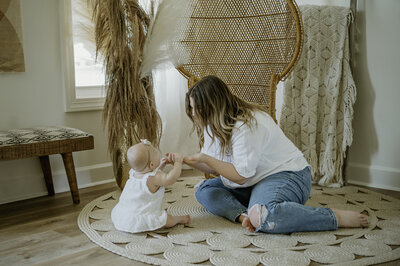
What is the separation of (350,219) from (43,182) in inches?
67.4

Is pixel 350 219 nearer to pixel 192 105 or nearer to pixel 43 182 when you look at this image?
pixel 192 105

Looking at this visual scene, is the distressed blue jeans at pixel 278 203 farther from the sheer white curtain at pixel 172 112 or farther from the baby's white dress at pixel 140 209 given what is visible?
the sheer white curtain at pixel 172 112

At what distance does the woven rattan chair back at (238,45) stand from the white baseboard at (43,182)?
82 cm

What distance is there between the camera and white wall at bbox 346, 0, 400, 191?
273 cm

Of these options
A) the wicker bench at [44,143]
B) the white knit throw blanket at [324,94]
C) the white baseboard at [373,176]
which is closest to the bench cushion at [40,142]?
the wicker bench at [44,143]

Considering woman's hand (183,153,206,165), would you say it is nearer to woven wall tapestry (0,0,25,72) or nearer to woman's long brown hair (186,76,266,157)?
woman's long brown hair (186,76,266,157)

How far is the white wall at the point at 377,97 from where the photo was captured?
273cm

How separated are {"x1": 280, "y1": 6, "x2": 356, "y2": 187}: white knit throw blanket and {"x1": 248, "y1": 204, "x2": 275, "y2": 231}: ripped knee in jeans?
3.31ft

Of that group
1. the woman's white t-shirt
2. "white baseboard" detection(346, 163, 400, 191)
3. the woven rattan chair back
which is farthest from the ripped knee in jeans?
"white baseboard" detection(346, 163, 400, 191)

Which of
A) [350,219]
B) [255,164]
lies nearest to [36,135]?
[255,164]

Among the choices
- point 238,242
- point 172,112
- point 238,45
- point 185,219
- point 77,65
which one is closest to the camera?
point 238,242

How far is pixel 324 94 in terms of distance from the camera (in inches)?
112

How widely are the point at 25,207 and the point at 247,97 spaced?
1.39 m

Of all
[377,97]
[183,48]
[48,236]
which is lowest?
[48,236]
